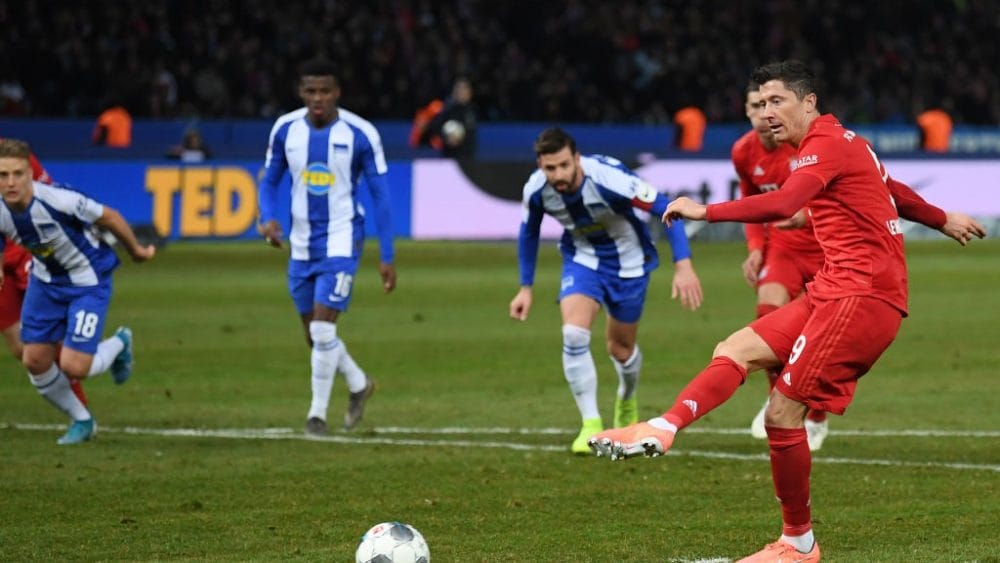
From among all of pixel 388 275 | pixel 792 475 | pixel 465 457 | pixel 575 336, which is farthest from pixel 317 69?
pixel 792 475

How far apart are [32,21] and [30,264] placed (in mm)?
17917

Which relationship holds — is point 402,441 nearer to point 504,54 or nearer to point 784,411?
point 784,411

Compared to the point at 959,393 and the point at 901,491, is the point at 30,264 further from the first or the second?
the point at 959,393

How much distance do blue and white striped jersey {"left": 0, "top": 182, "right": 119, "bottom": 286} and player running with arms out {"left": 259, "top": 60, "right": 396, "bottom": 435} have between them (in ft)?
3.27

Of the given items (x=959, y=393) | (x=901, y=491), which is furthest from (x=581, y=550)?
(x=959, y=393)

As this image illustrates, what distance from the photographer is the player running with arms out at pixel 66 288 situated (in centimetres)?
949

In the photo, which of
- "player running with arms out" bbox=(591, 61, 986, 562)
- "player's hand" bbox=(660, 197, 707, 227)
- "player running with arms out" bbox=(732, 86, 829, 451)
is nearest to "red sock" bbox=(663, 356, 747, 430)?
"player running with arms out" bbox=(591, 61, 986, 562)

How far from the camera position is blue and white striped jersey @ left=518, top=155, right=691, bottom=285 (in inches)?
373

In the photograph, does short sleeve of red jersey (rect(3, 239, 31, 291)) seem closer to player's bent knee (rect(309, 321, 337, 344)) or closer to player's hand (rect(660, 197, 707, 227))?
player's bent knee (rect(309, 321, 337, 344))

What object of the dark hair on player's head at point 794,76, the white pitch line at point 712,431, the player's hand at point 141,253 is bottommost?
the white pitch line at point 712,431

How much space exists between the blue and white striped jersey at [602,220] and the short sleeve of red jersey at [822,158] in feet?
10.2

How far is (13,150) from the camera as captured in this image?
918cm

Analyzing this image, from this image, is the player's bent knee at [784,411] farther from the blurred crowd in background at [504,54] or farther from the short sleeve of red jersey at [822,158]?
the blurred crowd in background at [504,54]

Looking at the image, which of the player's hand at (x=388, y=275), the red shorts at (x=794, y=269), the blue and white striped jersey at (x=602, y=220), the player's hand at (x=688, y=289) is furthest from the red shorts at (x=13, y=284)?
the red shorts at (x=794, y=269)
